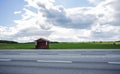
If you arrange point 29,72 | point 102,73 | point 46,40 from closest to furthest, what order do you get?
point 102,73, point 29,72, point 46,40

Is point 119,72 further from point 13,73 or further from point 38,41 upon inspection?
point 38,41

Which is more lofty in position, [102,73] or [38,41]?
[38,41]

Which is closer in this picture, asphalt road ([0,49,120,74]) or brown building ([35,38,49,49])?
asphalt road ([0,49,120,74])

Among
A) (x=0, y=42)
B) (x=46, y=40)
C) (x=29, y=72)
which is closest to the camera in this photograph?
(x=29, y=72)

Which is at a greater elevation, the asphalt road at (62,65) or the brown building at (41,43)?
the brown building at (41,43)

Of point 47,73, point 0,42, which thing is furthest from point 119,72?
point 0,42

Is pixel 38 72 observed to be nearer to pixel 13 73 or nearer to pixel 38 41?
pixel 13 73

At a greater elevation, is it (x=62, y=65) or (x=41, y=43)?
(x=41, y=43)

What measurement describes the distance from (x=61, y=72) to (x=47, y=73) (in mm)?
556

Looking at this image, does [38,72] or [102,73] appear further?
[38,72]

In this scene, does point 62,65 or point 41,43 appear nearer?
point 62,65

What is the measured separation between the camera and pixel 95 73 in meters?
8.52

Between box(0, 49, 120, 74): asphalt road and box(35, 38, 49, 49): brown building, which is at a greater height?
box(35, 38, 49, 49): brown building

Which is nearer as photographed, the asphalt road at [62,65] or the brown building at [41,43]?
the asphalt road at [62,65]
